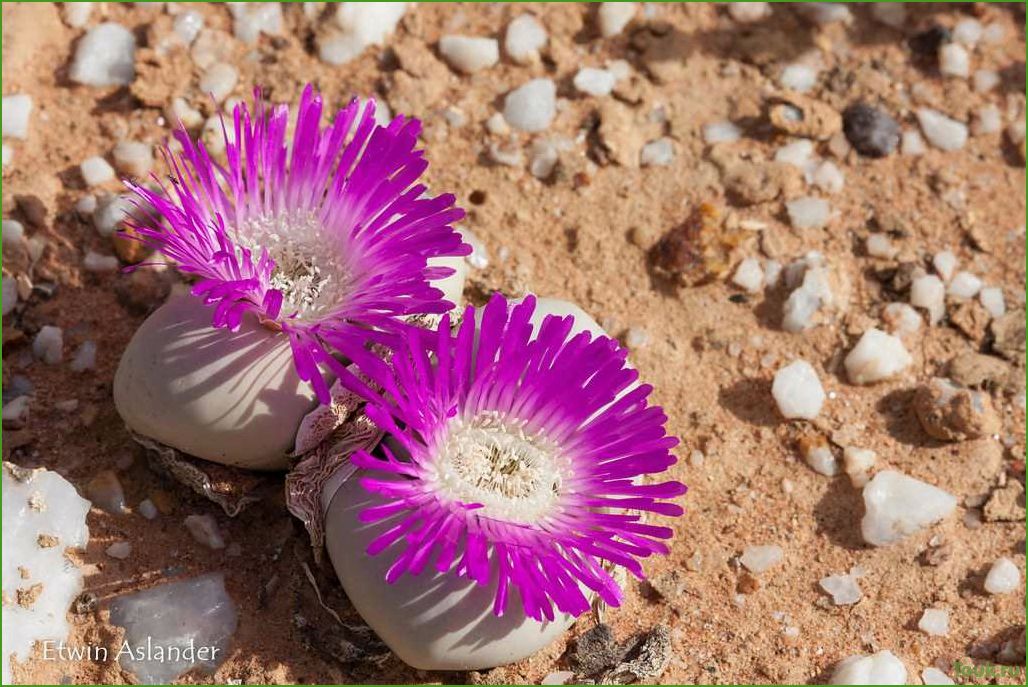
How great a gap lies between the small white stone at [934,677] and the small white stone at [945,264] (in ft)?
2.25

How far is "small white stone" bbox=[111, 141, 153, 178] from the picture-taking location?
210 cm

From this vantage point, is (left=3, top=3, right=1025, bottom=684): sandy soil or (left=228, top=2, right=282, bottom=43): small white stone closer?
(left=3, top=3, right=1025, bottom=684): sandy soil

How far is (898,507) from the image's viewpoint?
184 centimetres

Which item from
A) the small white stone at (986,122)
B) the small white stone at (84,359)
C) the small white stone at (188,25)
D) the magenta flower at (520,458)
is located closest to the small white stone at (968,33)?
the small white stone at (986,122)

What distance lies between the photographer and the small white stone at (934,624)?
1775 millimetres

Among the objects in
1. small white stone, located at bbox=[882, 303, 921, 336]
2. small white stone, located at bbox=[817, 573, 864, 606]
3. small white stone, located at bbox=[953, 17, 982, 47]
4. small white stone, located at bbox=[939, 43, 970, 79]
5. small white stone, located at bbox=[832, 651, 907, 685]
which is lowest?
small white stone, located at bbox=[832, 651, 907, 685]

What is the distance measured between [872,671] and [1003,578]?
0.28m

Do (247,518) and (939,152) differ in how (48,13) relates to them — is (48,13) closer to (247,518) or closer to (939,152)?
(247,518)

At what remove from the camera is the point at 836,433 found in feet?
6.34

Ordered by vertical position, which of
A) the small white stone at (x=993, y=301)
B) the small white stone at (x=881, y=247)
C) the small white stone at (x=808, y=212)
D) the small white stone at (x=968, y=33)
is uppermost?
the small white stone at (x=968, y=33)

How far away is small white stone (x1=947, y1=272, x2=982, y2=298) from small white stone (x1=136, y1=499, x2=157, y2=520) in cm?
135

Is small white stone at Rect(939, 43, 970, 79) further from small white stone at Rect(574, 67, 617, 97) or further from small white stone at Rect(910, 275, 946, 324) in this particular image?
small white stone at Rect(574, 67, 617, 97)

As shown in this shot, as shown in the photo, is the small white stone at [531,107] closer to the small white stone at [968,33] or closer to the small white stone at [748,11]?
the small white stone at [748,11]

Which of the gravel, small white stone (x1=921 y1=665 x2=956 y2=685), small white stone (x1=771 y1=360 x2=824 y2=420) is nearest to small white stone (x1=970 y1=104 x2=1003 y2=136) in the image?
the gravel
